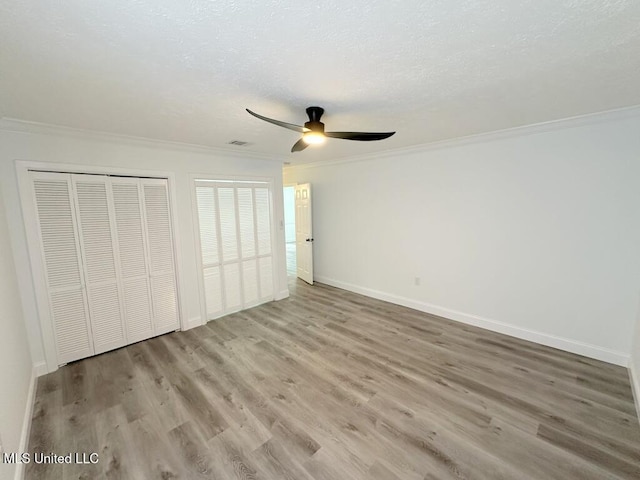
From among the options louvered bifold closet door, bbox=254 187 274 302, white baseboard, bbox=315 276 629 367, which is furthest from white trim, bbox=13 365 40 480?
white baseboard, bbox=315 276 629 367

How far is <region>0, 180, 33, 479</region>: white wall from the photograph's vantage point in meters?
1.64

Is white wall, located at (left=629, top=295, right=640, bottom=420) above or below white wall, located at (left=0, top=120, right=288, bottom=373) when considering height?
below

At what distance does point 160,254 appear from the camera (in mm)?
3510

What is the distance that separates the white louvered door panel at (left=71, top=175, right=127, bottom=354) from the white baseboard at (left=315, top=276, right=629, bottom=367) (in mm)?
3714

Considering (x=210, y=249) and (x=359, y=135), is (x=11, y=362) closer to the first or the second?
(x=210, y=249)

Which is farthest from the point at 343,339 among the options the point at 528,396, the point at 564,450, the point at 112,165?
the point at 112,165

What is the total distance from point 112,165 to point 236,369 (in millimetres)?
2648

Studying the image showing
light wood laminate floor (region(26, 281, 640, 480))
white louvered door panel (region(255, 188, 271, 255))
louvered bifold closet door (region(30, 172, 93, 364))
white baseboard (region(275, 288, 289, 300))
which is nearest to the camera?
light wood laminate floor (region(26, 281, 640, 480))

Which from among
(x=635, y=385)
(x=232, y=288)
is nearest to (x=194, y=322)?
(x=232, y=288)

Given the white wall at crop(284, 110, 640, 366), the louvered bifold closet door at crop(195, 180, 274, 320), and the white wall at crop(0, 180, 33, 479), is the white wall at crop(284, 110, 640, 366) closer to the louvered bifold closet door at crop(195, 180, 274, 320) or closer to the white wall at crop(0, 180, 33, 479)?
the louvered bifold closet door at crop(195, 180, 274, 320)

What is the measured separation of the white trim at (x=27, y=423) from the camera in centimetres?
168

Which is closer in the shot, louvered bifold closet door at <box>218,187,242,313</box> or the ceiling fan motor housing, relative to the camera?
the ceiling fan motor housing

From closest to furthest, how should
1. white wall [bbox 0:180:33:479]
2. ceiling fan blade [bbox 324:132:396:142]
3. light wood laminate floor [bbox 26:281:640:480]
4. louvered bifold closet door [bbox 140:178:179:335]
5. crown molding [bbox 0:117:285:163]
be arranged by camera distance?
1. white wall [bbox 0:180:33:479]
2. light wood laminate floor [bbox 26:281:640:480]
3. ceiling fan blade [bbox 324:132:396:142]
4. crown molding [bbox 0:117:285:163]
5. louvered bifold closet door [bbox 140:178:179:335]

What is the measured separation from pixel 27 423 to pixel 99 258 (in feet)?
5.15
